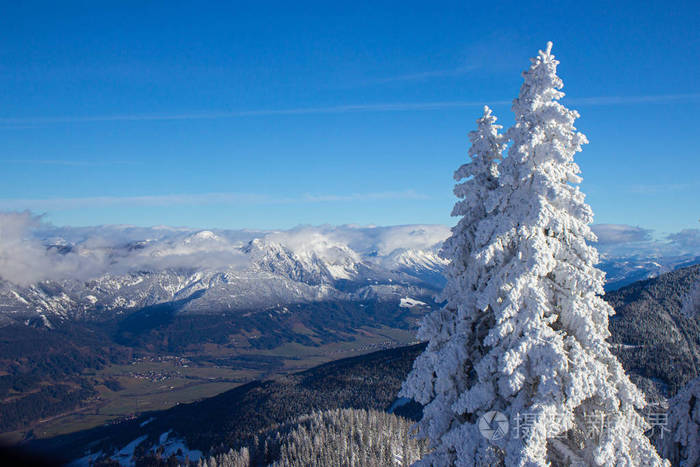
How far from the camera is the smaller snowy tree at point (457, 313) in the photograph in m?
20.2

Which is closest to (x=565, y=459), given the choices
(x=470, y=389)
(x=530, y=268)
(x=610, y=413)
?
(x=610, y=413)

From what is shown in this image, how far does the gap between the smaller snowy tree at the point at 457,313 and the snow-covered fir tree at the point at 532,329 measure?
0.06m

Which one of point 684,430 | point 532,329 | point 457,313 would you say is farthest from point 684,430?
point 457,313

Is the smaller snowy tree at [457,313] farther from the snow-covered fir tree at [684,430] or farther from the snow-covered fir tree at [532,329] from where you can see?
the snow-covered fir tree at [684,430]

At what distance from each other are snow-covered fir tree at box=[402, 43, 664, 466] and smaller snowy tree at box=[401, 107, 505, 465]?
56 mm

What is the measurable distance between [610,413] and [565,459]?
2.48 m

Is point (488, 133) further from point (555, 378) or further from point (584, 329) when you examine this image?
point (555, 378)

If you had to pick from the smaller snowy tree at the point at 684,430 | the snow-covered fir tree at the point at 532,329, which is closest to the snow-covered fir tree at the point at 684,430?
the smaller snowy tree at the point at 684,430

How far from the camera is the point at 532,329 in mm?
18344

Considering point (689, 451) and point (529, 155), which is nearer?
point (529, 155)

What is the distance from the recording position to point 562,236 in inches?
792

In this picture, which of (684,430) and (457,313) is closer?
(457,313)

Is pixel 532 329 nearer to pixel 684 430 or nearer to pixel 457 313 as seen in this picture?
pixel 457 313

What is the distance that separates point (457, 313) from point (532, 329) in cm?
341
